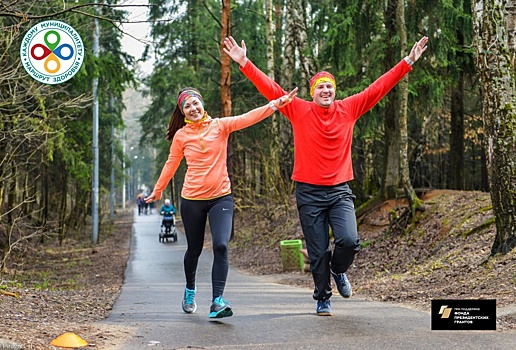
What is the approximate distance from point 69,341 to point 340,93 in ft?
47.4

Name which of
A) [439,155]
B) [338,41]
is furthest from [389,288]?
[439,155]

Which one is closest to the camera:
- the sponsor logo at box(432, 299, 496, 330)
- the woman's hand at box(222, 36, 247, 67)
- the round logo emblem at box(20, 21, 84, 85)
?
the sponsor logo at box(432, 299, 496, 330)

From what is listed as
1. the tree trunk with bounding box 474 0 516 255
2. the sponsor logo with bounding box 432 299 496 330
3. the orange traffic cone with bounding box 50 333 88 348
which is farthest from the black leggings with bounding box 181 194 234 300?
the tree trunk with bounding box 474 0 516 255

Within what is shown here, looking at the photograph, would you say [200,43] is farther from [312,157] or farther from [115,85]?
[312,157]

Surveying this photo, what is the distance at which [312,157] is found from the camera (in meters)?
6.91

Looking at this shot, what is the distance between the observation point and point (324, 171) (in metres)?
6.89

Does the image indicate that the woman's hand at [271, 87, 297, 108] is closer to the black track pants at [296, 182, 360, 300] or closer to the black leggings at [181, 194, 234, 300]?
the black track pants at [296, 182, 360, 300]

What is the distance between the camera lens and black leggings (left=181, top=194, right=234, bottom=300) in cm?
690

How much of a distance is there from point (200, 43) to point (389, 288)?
26779 mm

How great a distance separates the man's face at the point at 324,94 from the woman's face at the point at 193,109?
1.10 metres

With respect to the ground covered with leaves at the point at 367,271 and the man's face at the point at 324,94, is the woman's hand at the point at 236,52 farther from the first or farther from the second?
the ground covered with leaves at the point at 367,271

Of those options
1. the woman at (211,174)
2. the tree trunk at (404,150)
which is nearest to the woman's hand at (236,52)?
the woman at (211,174)

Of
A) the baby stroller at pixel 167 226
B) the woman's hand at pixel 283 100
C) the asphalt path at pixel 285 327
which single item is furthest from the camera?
the baby stroller at pixel 167 226

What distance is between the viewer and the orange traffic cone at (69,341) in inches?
219
